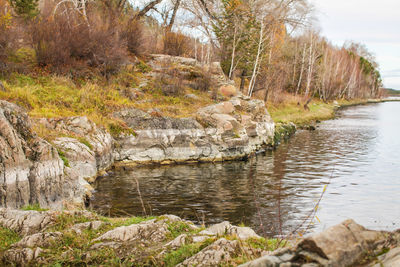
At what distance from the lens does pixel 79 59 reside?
19828 mm

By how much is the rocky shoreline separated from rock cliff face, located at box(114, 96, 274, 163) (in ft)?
34.1

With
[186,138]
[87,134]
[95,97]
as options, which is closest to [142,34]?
[95,97]

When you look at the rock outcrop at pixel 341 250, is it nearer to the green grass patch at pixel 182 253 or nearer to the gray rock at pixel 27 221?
the green grass patch at pixel 182 253

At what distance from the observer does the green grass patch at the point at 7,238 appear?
17.3 ft

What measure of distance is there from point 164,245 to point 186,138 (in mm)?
12716

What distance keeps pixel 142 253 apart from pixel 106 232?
918mm

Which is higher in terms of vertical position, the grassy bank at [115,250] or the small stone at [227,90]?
the small stone at [227,90]

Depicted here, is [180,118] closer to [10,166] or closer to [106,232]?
[10,166]

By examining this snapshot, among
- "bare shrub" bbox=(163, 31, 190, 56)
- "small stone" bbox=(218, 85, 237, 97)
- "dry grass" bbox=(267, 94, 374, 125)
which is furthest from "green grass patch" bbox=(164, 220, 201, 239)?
"dry grass" bbox=(267, 94, 374, 125)

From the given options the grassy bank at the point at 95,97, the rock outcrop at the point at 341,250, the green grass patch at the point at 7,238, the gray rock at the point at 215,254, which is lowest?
the green grass patch at the point at 7,238

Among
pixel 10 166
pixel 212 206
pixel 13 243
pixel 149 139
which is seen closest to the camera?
pixel 13 243

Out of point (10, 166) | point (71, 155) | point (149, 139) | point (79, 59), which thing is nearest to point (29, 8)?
point (79, 59)

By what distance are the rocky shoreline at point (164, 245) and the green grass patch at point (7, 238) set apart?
0.01 metres

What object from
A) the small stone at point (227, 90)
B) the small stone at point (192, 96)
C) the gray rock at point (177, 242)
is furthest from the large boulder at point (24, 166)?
the small stone at point (227, 90)
